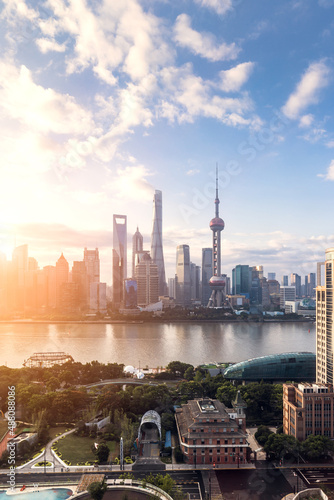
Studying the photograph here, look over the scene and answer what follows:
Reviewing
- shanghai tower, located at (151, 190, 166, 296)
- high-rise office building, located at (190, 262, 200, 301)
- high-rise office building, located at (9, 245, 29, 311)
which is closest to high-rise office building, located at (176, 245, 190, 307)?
high-rise office building, located at (190, 262, 200, 301)

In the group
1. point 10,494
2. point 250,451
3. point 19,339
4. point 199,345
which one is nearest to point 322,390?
point 250,451

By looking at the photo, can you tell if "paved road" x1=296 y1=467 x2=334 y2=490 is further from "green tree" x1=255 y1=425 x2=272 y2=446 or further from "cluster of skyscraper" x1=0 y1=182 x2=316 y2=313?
"cluster of skyscraper" x1=0 y1=182 x2=316 y2=313

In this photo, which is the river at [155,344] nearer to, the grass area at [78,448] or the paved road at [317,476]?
the grass area at [78,448]

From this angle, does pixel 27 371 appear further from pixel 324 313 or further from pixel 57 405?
pixel 324 313

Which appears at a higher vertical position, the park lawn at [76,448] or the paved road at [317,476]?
the park lawn at [76,448]

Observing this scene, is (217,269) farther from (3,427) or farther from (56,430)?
(3,427)

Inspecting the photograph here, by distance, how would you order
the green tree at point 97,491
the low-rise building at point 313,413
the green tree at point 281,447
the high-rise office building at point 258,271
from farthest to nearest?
the high-rise office building at point 258,271, the low-rise building at point 313,413, the green tree at point 281,447, the green tree at point 97,491

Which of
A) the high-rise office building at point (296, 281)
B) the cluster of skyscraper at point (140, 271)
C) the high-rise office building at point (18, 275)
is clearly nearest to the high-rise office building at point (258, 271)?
the high-rise office building at point (296, 281)

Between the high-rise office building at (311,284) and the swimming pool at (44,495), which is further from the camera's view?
the high-rise office building at (311,284)
